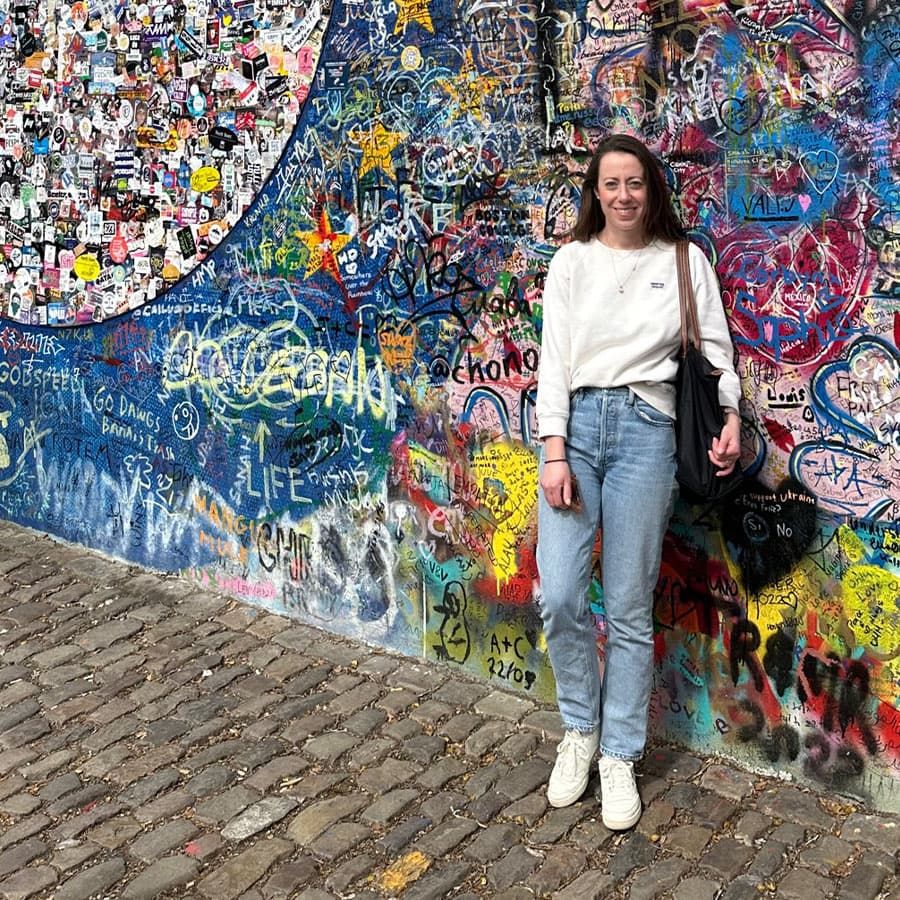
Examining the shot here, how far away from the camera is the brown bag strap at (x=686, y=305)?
375 centimetres

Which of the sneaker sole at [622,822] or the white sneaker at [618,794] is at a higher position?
the white sneaker at [618,794]

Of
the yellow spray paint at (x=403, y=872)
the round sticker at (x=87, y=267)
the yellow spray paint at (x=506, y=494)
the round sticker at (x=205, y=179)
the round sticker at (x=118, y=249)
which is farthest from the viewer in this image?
the round sticker at (x=87, y=267)

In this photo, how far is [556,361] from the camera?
3.86 m

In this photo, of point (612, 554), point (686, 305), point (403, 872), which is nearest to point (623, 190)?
point (686, 305)

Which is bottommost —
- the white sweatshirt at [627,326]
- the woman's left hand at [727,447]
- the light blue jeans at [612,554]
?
the light blue jeans at [612,554]

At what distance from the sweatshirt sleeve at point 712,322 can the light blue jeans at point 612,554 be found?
0.23m

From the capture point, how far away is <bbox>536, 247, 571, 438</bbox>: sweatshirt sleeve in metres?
3.83

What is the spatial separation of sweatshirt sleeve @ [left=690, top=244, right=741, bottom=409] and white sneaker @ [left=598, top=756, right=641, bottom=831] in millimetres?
1260

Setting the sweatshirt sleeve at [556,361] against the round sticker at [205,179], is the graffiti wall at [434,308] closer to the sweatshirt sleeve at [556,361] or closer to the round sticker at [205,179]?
the round sticker at [205,179]

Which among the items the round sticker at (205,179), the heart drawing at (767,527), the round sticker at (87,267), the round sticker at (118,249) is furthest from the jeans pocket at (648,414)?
the round sticker at (87,267)

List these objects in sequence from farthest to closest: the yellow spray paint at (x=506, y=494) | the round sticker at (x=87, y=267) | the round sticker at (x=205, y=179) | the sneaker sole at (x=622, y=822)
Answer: the round sticker at (x=87, y=267), the round sticker at (x=205, y=179), the yellow spray paint at (x=506, y=494), the sneaker sole at (x=622, y=822)

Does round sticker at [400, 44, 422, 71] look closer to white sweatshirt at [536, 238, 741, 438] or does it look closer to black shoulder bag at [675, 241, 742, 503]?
white sweatshirt at [536, 238, 741, 438]

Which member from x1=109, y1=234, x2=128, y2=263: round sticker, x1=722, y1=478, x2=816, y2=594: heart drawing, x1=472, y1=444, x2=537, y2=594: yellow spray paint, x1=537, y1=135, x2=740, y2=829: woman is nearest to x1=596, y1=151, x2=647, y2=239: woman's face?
x1=537, y1=135, x2=740, y2=829: woman

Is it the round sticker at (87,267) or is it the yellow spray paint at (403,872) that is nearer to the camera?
the yellow spray paint at (403,872)
